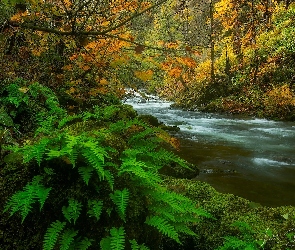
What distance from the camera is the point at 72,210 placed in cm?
266

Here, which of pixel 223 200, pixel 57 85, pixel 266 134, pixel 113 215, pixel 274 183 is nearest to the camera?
pixel 113 215

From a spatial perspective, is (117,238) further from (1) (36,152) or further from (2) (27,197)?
(1) (36,152)

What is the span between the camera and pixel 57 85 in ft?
27.9

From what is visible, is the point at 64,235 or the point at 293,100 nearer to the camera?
the point at 64,235

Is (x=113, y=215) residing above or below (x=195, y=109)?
above

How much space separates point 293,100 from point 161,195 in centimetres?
1655

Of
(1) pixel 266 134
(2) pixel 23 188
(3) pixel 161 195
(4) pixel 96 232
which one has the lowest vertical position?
(1) pixel 266 134

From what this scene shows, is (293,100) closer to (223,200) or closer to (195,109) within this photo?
(195,109)

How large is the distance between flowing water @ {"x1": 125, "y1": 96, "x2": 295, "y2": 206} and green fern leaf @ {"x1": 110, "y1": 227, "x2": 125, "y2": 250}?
4.78m

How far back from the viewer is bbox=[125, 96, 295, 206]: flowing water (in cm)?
748

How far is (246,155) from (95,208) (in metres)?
8.70

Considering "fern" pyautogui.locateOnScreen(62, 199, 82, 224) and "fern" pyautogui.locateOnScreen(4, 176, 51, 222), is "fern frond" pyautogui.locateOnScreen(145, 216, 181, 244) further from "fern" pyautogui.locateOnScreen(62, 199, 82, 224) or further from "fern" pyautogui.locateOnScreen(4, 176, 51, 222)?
"fern" pyautogui.locateOnScreen(4, 176, 51, 222)

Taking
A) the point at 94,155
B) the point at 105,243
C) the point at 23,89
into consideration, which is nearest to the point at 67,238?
the point at 105,243

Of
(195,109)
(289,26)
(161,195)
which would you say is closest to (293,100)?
(289,26)
